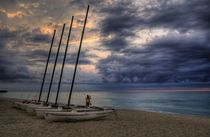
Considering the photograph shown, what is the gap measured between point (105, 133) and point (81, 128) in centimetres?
366

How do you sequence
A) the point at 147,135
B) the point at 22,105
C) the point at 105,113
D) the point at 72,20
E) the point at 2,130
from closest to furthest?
the point at 147,135
the point at 2,130
the point at 105,113
the point at 22,105
the point at 72,20

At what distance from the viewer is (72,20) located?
49.2m

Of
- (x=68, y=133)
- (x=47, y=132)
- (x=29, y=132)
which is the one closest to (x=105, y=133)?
(x=68, y=133)

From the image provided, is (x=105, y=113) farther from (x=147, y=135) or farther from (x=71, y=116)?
(x=147, y=135)

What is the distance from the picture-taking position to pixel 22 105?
45594 millimetres

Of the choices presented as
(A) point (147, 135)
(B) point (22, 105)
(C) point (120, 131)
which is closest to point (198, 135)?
(A) point (147, 135)

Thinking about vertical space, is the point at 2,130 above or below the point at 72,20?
below

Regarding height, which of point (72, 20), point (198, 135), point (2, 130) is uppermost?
point (72, 20)

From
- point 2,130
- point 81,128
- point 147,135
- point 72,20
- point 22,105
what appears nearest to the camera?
point 147,135

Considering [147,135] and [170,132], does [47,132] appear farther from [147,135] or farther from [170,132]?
[170,132]

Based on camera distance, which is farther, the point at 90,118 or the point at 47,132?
the point at 90,118

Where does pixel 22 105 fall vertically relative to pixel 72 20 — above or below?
below

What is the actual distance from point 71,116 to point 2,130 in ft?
26.5

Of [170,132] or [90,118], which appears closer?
[170,132]
